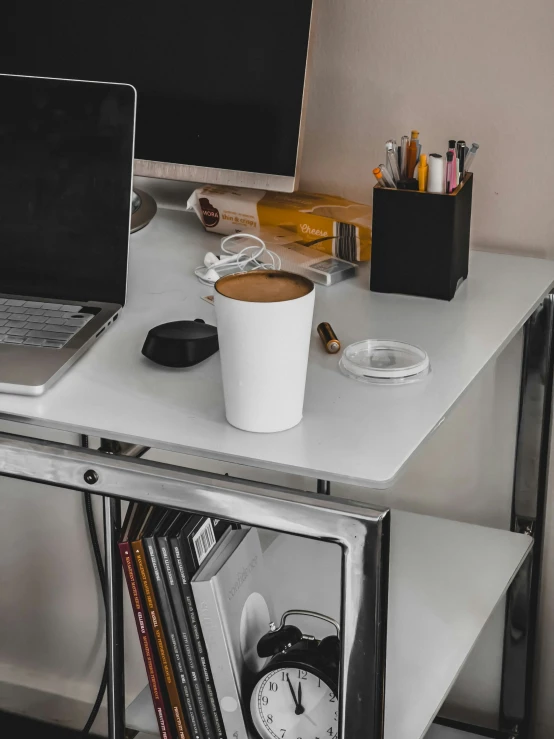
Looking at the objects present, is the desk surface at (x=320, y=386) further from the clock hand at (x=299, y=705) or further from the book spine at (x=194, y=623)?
the clock hand at (x=299, y=705)

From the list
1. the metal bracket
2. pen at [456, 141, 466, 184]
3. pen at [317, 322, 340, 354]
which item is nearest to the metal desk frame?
the metal bracket

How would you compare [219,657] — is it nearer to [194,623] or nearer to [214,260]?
[194,623]

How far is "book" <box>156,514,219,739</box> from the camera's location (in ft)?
2.92

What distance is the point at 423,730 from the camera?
924 millimetres

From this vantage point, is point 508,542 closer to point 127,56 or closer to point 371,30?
point 371,30

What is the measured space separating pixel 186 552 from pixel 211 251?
41cm

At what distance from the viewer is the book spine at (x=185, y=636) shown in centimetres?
89

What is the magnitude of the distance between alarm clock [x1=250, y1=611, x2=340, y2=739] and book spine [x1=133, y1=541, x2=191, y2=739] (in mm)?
79

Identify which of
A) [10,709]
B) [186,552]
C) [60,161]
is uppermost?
[60,161]

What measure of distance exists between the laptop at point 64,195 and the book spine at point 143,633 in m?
0.23

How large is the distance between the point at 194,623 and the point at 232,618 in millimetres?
42

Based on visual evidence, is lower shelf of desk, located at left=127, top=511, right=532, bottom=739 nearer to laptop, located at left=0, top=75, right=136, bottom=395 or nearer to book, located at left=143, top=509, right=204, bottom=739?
book, located at left=143, top=509, right=204, bottom=739

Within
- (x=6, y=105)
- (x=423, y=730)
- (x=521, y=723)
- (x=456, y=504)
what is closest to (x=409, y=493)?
(x=456, y=504)

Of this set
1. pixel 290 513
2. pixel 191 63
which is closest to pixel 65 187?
pixel 191 63
